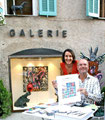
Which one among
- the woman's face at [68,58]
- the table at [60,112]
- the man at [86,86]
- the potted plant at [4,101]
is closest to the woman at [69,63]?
the woman's face at [68,58]

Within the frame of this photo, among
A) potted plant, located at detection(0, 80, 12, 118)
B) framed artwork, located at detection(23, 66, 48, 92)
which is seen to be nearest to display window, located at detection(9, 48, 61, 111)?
framed artwork, located at detection(23, 66, 48, 92)

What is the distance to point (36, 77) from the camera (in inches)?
243

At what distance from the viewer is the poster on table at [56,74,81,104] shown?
7.80ft

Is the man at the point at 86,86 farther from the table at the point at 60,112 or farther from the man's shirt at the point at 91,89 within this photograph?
the table at the point at 60,112

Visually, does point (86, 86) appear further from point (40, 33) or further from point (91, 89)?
point (40, 33)

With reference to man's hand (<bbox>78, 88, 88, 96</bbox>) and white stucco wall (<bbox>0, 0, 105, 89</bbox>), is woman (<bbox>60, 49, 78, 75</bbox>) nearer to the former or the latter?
man's hand (<bbox>78, 88, 88, 96</bbox>)

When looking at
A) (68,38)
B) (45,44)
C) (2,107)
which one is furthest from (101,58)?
(2,107)

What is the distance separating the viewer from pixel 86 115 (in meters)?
2.04

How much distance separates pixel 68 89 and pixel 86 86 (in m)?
0.29

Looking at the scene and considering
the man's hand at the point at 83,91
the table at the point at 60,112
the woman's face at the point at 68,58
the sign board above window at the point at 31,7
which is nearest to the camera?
the table at the point at 60,112

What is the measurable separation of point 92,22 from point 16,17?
2.72m

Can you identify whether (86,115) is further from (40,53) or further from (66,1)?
(66,1)

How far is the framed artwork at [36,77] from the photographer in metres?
6.09

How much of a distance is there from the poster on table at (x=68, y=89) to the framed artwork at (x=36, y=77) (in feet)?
12.4
